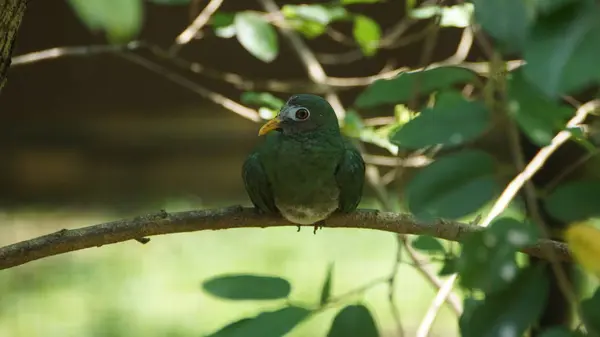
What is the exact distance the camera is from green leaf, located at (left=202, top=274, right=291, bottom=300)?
1.98 ft

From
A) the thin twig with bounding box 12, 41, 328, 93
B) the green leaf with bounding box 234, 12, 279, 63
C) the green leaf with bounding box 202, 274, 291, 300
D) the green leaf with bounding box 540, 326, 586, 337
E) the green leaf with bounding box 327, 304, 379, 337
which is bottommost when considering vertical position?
the green leaf with bounding box 540, 326, 586, 337

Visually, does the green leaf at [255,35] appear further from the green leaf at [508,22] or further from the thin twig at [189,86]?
the green leaf at [508,22]

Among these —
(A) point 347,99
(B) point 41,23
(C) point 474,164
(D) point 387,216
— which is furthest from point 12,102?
(C) point 474,164

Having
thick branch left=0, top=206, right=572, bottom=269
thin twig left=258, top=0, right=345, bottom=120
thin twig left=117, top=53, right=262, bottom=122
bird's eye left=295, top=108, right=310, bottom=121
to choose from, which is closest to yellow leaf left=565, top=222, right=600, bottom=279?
thick branch left=0, top=206, right=572, bottom=269

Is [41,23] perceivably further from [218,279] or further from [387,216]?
[218,279]

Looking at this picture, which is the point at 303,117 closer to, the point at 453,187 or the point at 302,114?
the point at 302,114

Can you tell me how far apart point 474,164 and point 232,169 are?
5.17ft

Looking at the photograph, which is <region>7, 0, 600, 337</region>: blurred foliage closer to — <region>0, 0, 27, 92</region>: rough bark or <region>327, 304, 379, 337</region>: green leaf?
<region>327, 304, 379, 337</region>: green leaf

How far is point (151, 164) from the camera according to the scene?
1952 millimetres

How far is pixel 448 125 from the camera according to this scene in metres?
0.38

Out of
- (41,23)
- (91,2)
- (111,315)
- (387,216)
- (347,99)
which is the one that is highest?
(41,23)

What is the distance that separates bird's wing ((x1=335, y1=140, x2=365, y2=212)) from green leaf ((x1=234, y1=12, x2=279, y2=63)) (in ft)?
0.70

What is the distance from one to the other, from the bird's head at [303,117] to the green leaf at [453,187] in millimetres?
596

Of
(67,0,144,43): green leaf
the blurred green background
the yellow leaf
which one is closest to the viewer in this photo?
(67,0,144,43): green leaf
